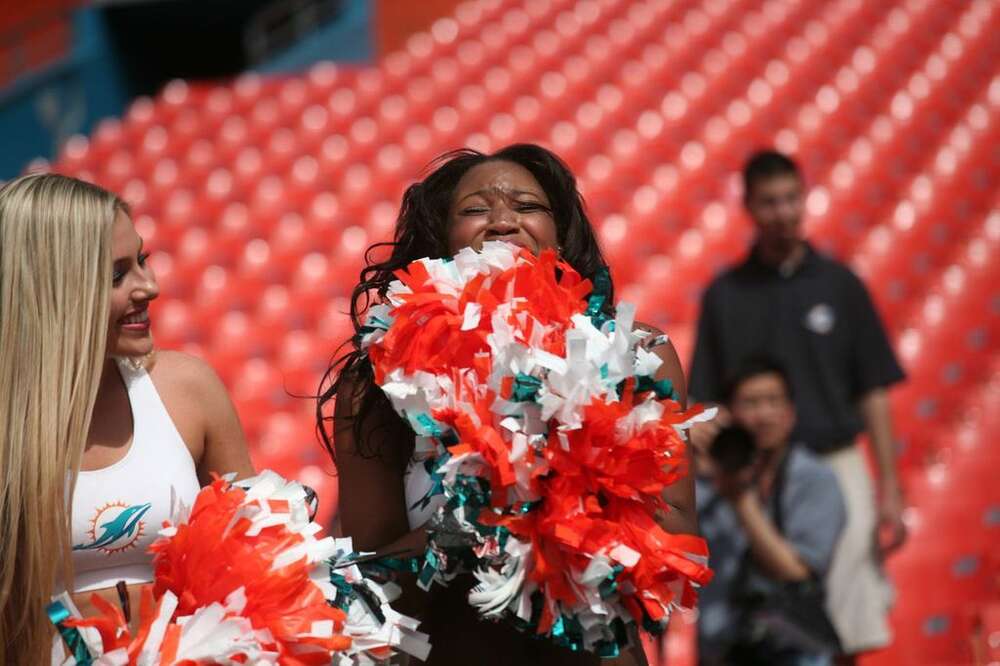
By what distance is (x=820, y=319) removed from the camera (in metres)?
3.98

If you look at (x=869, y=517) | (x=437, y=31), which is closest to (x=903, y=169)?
(x=437, y=31)

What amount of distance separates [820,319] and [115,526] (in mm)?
2360

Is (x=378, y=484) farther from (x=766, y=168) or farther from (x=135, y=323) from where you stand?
(x=766, y=168)

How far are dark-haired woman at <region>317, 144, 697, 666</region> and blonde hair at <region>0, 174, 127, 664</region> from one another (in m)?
0.33

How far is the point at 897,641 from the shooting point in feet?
16.4

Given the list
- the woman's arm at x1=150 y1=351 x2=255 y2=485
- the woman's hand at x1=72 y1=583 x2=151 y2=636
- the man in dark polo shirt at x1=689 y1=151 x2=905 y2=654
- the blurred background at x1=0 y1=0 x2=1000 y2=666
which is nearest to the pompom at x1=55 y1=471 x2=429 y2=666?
the woman's hand at x1=72 y1=583 x2=151 y2=636

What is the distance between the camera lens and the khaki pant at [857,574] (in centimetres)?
385

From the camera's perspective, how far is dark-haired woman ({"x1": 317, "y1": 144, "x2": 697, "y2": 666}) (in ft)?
6.63

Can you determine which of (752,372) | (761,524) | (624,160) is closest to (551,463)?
(761,524)

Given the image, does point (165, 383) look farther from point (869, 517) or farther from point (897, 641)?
point (897, 641)

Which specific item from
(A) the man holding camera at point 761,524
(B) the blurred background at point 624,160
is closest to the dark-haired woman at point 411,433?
(A) the man holding camera at point 761,524

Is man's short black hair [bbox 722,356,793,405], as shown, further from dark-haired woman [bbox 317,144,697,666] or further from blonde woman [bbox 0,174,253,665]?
blonde woman [bbox 0,174,253,665]

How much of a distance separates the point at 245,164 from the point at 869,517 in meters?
6.22

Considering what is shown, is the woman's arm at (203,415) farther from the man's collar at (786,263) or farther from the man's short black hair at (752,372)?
the man's collar at (786,263)
